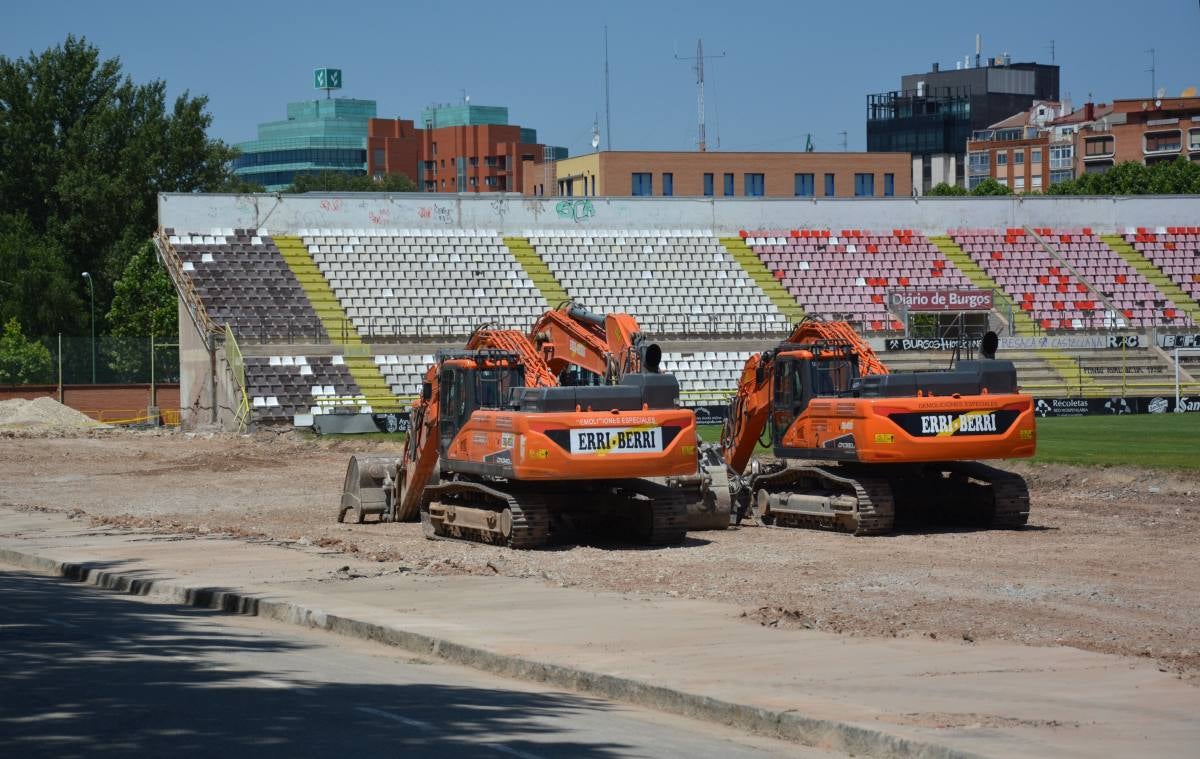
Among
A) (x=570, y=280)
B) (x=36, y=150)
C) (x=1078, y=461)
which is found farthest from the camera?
(x=36, y=150)

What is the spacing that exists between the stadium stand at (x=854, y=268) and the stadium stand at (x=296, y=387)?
17331 millimetres

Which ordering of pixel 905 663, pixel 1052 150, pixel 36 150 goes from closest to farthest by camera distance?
pixel 905 663 → pixel 36 150 → pixel 1052 150

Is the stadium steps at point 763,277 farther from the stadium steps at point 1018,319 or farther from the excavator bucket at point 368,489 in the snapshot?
the excavator bucket at point 368,489

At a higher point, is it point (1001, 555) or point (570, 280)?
point (570, 280)

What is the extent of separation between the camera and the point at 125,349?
2420 inches

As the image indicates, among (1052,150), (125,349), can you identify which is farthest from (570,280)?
(1052,150)

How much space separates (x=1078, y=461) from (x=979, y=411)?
9.57 metres

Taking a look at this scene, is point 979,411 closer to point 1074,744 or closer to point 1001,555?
point 1001,555

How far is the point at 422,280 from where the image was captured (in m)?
57.5

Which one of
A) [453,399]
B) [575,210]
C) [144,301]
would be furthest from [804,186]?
[453,399]

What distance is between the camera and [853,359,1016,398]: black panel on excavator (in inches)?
891

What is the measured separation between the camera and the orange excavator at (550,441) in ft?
66.9

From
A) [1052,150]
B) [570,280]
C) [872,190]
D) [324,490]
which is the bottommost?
[324,490]

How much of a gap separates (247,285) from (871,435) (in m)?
36.9
